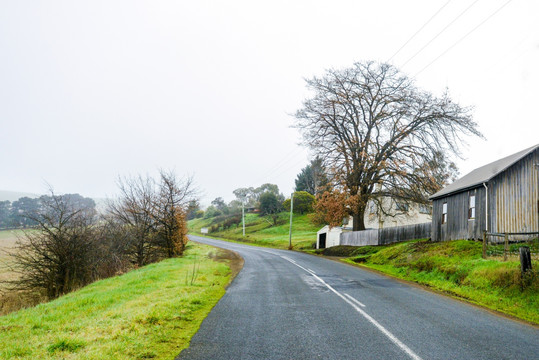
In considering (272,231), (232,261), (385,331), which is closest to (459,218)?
(232,261)

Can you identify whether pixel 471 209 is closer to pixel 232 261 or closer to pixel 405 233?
pixel 405 233

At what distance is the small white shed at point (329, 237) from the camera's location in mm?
42344

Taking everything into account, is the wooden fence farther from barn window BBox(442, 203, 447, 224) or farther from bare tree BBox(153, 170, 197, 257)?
bare tree BBox(153, 170, 197, 257)

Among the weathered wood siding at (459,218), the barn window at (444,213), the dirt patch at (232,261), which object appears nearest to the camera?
the dirt patch at (232,261)

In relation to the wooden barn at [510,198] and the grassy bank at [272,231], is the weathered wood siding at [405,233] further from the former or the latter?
the grassy bank at [272,231]

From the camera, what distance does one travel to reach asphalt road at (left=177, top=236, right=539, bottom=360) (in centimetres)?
575

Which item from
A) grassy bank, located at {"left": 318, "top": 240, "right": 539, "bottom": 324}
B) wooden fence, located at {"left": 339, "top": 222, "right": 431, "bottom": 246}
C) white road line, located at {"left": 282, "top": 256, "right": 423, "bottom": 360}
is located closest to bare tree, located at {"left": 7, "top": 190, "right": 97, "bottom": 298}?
white road line, located at {"left": 282, "top": 256, "right": 423, "bottom": 360}

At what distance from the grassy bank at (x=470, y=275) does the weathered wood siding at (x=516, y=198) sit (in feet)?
6.42

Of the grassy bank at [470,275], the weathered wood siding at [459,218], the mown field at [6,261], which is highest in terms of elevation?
the weathered wood siding at [459,218]

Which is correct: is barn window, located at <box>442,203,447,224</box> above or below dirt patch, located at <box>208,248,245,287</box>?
above

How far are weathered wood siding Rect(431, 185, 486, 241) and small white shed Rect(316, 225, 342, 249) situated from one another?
16825mm

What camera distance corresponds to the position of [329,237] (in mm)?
44000

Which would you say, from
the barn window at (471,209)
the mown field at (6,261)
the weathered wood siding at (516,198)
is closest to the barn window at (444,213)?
the barn window at (471,209)

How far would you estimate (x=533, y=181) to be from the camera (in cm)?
1897
